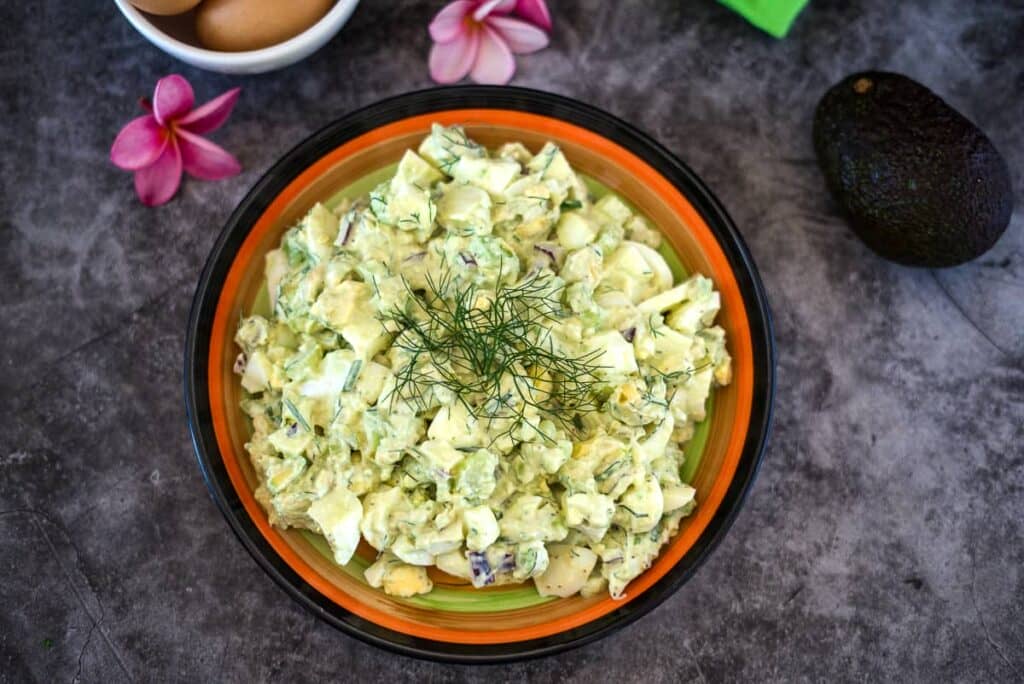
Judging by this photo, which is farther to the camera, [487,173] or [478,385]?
[487,173]

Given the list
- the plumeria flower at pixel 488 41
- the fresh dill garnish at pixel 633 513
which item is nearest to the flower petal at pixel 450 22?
the plumeria flower at pixel 488 41

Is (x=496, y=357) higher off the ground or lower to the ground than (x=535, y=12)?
lower

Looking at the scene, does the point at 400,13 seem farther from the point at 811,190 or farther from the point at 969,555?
the point at 969,555

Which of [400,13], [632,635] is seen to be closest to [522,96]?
[400,13]

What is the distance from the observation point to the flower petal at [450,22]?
219 centimetres

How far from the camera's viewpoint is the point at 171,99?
213 cm

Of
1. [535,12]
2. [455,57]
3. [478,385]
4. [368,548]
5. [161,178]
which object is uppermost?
[535,12]

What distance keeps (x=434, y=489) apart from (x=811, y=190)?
121cm

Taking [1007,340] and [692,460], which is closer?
[692,460]

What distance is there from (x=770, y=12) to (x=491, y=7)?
68 centimetres

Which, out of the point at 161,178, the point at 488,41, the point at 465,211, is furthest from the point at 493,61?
the point at 161,178

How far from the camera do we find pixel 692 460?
6.68 feet

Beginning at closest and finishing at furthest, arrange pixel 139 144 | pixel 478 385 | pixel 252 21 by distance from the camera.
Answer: pixel 478 385 → pixel 252 21 → pixel 139 144

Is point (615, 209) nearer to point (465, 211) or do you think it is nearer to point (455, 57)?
point (465, 211)
